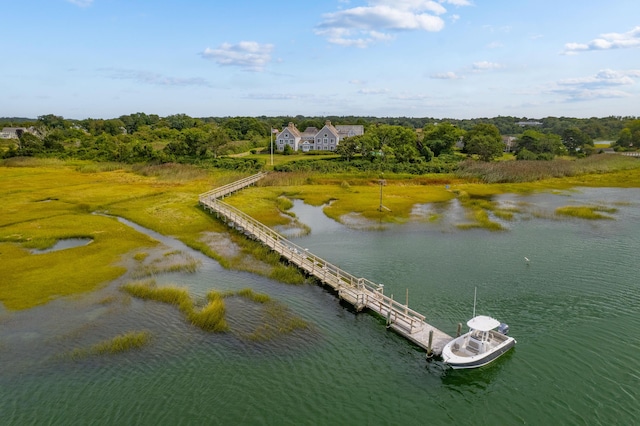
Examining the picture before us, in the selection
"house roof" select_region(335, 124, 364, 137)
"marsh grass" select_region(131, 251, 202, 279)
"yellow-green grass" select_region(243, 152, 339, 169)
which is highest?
"house roof" select_region(335, 124, 364, 137)

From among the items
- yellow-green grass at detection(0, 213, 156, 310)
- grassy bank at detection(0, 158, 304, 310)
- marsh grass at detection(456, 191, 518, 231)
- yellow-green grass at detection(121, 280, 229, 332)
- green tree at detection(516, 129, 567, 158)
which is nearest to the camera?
yellow-green grass at detection(121, 280, 229, 332)

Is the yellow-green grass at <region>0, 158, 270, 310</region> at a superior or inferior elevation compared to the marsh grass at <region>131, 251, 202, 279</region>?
superior

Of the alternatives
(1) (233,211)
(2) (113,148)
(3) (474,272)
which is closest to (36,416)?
(3) (474,272)

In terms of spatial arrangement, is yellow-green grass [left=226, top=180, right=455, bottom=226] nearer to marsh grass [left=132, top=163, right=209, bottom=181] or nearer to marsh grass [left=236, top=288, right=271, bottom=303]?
marsh grass [left=132, top=163, right=209, bottom=181]

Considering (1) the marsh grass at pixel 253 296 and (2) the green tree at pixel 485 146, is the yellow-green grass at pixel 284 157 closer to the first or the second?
(2) the green tree at pixel 485 146

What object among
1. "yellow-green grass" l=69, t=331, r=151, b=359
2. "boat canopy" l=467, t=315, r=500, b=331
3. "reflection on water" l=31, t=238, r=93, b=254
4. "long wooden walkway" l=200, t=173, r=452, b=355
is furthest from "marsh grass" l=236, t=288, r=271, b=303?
"reflection on water" l=31, t=238, r=93, b=254

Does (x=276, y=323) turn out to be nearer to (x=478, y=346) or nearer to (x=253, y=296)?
(x=253, y=296)
